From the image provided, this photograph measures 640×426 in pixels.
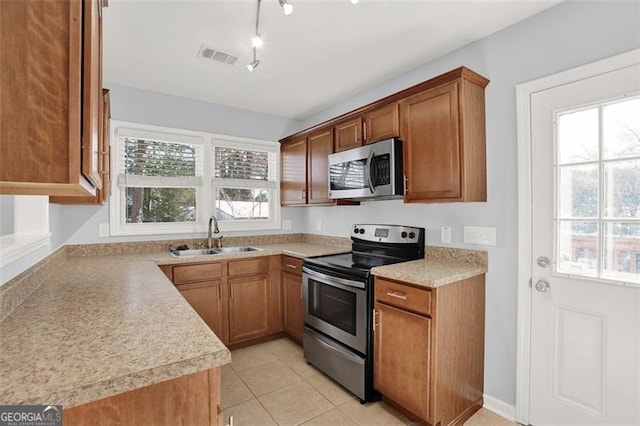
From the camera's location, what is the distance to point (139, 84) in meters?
2.91

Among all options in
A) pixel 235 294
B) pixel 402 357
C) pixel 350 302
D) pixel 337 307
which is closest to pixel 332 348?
pixel 337 307

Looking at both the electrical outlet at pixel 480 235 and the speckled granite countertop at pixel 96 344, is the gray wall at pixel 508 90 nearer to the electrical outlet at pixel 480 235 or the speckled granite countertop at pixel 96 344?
the electrical outlet at pixel 480 235

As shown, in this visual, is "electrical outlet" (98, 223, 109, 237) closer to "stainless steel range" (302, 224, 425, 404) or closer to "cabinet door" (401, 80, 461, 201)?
"stainless steel range" (302, 224, 425, 404)

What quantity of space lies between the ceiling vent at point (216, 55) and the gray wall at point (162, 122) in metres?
1.00

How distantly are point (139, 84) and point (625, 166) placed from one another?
361 cm

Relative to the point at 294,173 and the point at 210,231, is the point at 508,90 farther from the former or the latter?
the point at 210,231

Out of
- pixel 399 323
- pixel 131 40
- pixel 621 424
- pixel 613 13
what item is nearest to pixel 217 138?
pixel 131 40

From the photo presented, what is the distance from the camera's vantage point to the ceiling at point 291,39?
184 cm

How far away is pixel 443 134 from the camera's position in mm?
2057

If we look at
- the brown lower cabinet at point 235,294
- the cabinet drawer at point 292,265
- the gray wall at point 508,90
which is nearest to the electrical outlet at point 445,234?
the gray wall at point 508,90

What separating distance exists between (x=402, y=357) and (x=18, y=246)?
2.07 m

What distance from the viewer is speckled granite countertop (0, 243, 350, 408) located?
2.42 feet

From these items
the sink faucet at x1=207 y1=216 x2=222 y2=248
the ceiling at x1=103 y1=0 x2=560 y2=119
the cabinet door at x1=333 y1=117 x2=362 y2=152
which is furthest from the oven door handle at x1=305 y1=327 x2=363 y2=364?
the ceiling at x1=103 y1=0 x2=560 y2=119

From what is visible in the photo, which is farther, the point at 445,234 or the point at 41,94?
the point at 445,234
